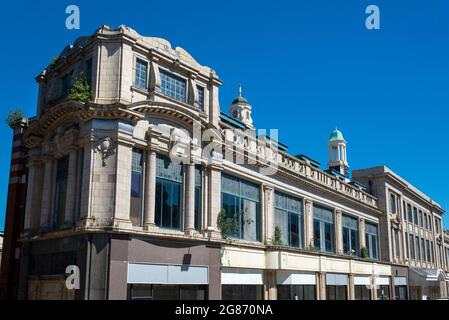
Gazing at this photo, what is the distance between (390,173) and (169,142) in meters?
34.3

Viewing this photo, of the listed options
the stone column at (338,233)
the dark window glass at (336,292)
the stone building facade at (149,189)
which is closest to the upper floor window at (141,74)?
the stone building facade at (149,189)

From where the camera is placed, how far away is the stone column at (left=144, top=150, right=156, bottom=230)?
2219cm

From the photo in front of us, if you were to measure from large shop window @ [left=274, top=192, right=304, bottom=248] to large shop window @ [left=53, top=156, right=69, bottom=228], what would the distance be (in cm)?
1367

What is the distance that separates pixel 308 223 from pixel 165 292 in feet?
50.9

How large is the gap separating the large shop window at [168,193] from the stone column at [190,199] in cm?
35

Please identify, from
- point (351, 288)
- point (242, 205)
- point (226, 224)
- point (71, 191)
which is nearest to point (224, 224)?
point (226, 224)

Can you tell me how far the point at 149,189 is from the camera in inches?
887

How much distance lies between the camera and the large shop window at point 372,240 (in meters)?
46.3

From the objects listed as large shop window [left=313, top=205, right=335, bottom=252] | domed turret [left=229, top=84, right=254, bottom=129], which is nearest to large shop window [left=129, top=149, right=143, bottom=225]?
large shop window [left=313, top=205, right=335, bottom=252]

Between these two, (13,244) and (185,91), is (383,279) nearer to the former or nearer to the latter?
(185,91)
